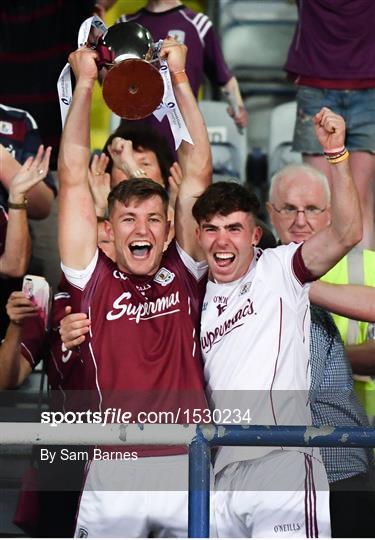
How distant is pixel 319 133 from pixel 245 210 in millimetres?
415

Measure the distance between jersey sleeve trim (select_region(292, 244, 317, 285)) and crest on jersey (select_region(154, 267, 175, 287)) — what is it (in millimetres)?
457

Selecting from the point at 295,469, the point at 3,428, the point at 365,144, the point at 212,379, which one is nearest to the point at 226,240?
the point at 212,379

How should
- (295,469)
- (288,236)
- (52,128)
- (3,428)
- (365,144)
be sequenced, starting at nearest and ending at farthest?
(3,428)
(295,469)
(288,236)
(365,144)
(52,128)

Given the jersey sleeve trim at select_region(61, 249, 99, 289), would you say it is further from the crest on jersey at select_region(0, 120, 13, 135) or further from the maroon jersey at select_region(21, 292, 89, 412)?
the crest on jersey at select_region(0, 120, 13, 135)

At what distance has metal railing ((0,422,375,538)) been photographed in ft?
11.5

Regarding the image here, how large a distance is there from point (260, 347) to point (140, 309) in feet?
1.46

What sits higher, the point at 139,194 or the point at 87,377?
the point at 139,194

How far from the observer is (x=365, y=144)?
595 centimetres

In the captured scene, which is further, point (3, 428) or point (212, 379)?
point (212, 379)

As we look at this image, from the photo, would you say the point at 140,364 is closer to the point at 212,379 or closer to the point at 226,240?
the point at 212,379

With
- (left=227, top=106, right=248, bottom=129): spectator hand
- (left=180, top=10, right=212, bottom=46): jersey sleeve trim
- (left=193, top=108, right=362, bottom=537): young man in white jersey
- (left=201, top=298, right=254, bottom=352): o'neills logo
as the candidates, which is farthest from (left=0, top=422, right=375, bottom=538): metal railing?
(left=180, top=10, right=212, bottom=46): jersey sleeve trim

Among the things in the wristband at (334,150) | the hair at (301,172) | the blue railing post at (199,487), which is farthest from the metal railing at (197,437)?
the hair at (301,172)

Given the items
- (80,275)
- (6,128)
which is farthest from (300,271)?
(6,128)

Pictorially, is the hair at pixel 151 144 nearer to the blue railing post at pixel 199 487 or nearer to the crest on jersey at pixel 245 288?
the crest on jersey at pixel 245 288
